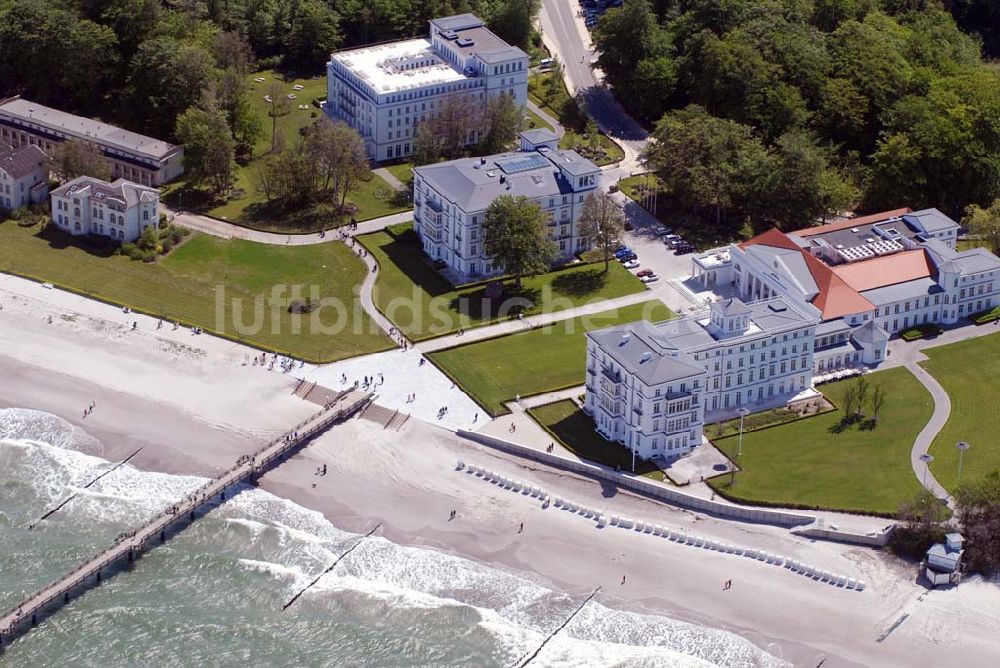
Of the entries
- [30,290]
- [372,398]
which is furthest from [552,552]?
[30,290]

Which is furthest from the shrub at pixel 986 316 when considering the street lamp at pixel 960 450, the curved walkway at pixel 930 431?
the street lamp at pixel 960 450

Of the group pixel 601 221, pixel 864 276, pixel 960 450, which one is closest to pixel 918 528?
pixel 960 450

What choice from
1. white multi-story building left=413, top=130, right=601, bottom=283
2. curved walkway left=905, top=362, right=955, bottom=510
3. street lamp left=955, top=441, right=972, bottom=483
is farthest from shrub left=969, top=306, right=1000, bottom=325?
white multi-story building left=413, top=130, right=601, bottom=283

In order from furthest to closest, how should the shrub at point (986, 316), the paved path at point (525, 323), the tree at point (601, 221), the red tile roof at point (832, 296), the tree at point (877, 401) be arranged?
the tree at point (601, 221) < the shrub at point (986, 316) < the paved path at point (525, 323) < the red tile roof at point (832, 296) < the tree at point (877, 401)

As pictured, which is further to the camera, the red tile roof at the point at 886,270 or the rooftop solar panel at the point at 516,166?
the rooftop solar panel at the point at 516,166

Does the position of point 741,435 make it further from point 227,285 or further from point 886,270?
point 227,285

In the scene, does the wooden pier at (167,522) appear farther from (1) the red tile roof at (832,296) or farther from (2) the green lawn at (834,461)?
(1) the red tile roof at (832,296)
